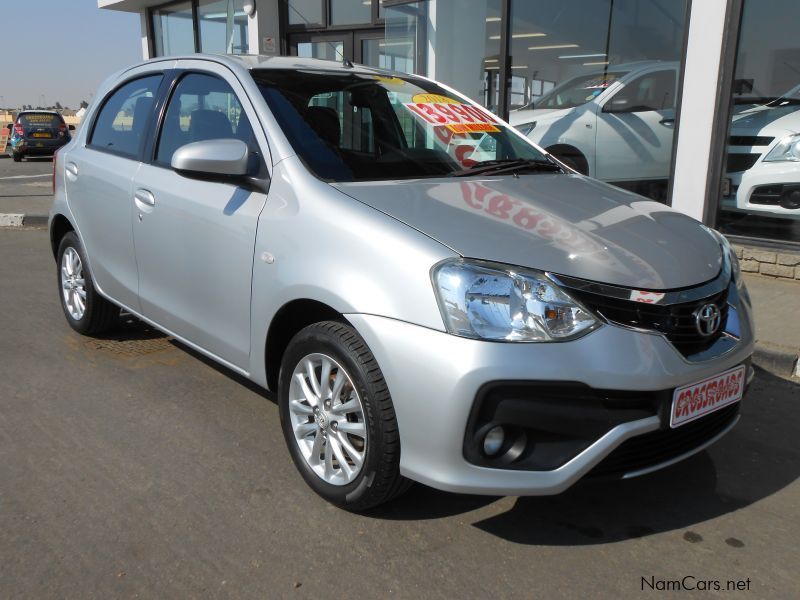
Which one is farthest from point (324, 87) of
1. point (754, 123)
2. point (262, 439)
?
point (754, 123)

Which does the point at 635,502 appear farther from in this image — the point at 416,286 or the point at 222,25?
the point at 222,25

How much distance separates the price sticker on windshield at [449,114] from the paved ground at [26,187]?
813 centimetres

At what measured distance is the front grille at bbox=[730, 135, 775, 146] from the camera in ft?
20.4

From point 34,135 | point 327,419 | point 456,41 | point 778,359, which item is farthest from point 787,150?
point 34,135

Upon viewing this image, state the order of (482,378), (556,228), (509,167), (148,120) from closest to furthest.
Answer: (482,378) → (556,228) → (509,167) → (148,120)

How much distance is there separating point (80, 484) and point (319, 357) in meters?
1.13

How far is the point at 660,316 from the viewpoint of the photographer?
7.51 feet

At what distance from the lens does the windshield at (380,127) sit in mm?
2928

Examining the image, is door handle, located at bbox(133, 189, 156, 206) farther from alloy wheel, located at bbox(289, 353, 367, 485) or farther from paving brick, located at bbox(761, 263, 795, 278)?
paving brick, located at bbox(761, 263, 795, 278)

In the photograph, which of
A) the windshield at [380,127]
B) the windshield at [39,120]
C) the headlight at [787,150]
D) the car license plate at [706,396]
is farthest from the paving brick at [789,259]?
the windshield at [39,120]

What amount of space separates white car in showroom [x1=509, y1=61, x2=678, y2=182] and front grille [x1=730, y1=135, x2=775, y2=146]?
0.55 metres

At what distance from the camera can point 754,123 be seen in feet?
20.4

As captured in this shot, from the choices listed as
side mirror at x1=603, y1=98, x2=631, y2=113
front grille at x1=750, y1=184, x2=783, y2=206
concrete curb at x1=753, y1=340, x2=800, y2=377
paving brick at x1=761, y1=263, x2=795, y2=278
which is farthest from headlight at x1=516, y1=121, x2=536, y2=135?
concrete curb at x1=753, y1=340, x2=800, y2=377
